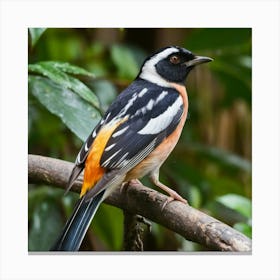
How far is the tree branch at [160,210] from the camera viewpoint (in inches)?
128

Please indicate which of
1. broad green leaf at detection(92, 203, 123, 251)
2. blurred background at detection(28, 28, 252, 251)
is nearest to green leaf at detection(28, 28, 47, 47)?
blurred background at detection(28, 28, 252, 251)

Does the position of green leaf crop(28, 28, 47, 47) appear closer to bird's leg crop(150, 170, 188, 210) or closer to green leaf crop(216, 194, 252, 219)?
bird's leg crop(150, 170, 188, 210)

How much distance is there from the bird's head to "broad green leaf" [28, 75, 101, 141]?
0.30 meters

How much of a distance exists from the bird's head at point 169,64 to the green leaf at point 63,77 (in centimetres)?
30

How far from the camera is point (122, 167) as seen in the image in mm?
3393

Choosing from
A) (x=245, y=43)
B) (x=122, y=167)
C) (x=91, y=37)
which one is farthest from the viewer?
(x=91, y=37)

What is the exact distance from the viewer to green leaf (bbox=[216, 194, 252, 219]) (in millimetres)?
3717

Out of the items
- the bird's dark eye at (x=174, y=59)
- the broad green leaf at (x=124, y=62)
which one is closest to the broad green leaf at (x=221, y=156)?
the broad green leaf at (x=124, y=62)

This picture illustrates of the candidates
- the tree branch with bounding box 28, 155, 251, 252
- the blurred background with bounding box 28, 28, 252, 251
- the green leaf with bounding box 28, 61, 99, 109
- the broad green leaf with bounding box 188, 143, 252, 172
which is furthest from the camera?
A: the broad green leaf with bounding box 188, 143, 252, 172

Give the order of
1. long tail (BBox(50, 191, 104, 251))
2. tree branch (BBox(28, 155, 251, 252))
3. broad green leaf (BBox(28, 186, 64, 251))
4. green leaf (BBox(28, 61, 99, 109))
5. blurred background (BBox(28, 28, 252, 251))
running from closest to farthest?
tree branch (BBox(28, 155, 251, 252)) < long tail (BBox(50, 191, 104, 251)) < green leaf (BBox(28, 61, 99, 109)) < blurred background (BBox(28, 28, 252, 251)) < broad green leaf (BBox(28, 186, 64, 251))

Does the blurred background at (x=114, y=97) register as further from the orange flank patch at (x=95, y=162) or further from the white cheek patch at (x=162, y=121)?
the white cheek patch at (x=162, y=121)
